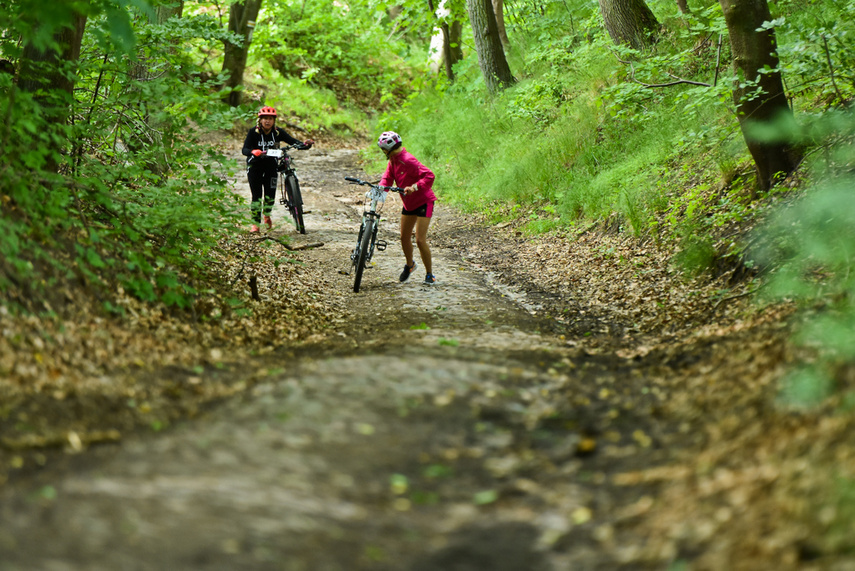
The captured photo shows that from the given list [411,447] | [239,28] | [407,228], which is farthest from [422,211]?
[239,28]

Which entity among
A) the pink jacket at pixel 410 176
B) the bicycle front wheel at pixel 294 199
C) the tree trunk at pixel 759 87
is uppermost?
the tree trunk at pixel 759 87

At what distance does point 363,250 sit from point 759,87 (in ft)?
15.2

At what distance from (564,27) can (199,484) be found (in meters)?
16.5

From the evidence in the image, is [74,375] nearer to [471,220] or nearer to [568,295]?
[568,295]

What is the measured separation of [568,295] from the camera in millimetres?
8195

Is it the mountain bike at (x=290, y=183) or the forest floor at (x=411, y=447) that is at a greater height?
the mountain bike at (x=290, y=183)

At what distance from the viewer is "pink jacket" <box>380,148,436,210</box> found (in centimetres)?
812

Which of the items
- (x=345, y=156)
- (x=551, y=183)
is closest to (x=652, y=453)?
(x=551, y=183)

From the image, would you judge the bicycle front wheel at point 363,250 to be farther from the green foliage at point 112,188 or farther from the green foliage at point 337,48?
the green foliage at point 337,48

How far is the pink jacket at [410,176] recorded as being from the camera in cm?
812

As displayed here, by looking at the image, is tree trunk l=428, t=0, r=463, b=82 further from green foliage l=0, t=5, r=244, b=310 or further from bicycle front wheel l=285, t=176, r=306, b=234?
green foliage l=0, t=5, r=244, b=310

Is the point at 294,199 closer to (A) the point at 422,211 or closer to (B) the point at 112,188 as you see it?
(A) the point at 422,211

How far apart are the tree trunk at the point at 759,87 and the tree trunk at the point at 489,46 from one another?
33.1 ft

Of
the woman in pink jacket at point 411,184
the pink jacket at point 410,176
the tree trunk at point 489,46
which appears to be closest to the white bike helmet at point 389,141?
the woman in pink jacket at point 411,184
